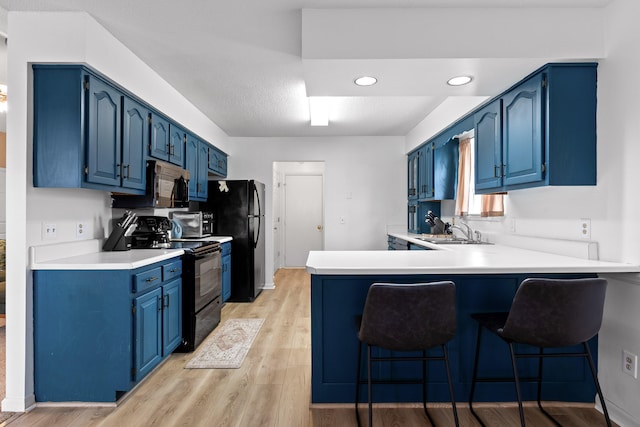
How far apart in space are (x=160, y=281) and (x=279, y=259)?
484cm

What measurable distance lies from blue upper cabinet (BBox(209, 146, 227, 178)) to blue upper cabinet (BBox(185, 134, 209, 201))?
0.55ft

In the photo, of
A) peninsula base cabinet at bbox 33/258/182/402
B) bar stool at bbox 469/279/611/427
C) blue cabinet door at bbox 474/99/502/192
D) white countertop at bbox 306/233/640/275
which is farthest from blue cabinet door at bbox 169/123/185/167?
bar stool at bbox 469/279/611/427

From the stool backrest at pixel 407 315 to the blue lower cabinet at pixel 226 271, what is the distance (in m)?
2.94

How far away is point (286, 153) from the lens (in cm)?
575

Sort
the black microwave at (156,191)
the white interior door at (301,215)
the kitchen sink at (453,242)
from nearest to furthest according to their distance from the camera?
the black microwave at (156,191), the kitchen sink at (453,242), the white interior door at (301,215)

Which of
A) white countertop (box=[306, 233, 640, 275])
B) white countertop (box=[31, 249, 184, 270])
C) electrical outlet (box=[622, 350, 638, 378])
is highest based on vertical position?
white countertop (box=[306, 233, 640, 275])

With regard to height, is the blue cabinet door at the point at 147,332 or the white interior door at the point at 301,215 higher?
the white interior door at the point at 301,215

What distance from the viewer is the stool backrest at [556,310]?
5.84ft

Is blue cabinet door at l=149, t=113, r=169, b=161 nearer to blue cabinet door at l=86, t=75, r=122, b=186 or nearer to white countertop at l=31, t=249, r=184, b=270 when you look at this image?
blue cabinet door at l=86, t=75, r=122, b=186

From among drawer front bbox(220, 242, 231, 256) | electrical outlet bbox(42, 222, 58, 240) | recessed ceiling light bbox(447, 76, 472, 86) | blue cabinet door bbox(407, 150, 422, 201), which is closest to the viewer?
electrical outlet bbox(42, 222, 58, 240)

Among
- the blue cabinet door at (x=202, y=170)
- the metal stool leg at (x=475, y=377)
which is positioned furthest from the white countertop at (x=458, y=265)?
the blue cabinet door at (x=202, y=170)

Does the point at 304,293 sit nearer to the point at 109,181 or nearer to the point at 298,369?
the point at 298,369

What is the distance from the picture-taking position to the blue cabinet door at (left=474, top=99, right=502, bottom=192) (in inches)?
111

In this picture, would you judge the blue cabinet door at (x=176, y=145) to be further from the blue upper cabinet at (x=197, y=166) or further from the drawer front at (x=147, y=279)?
the drawer front at (x=147, y=279)
